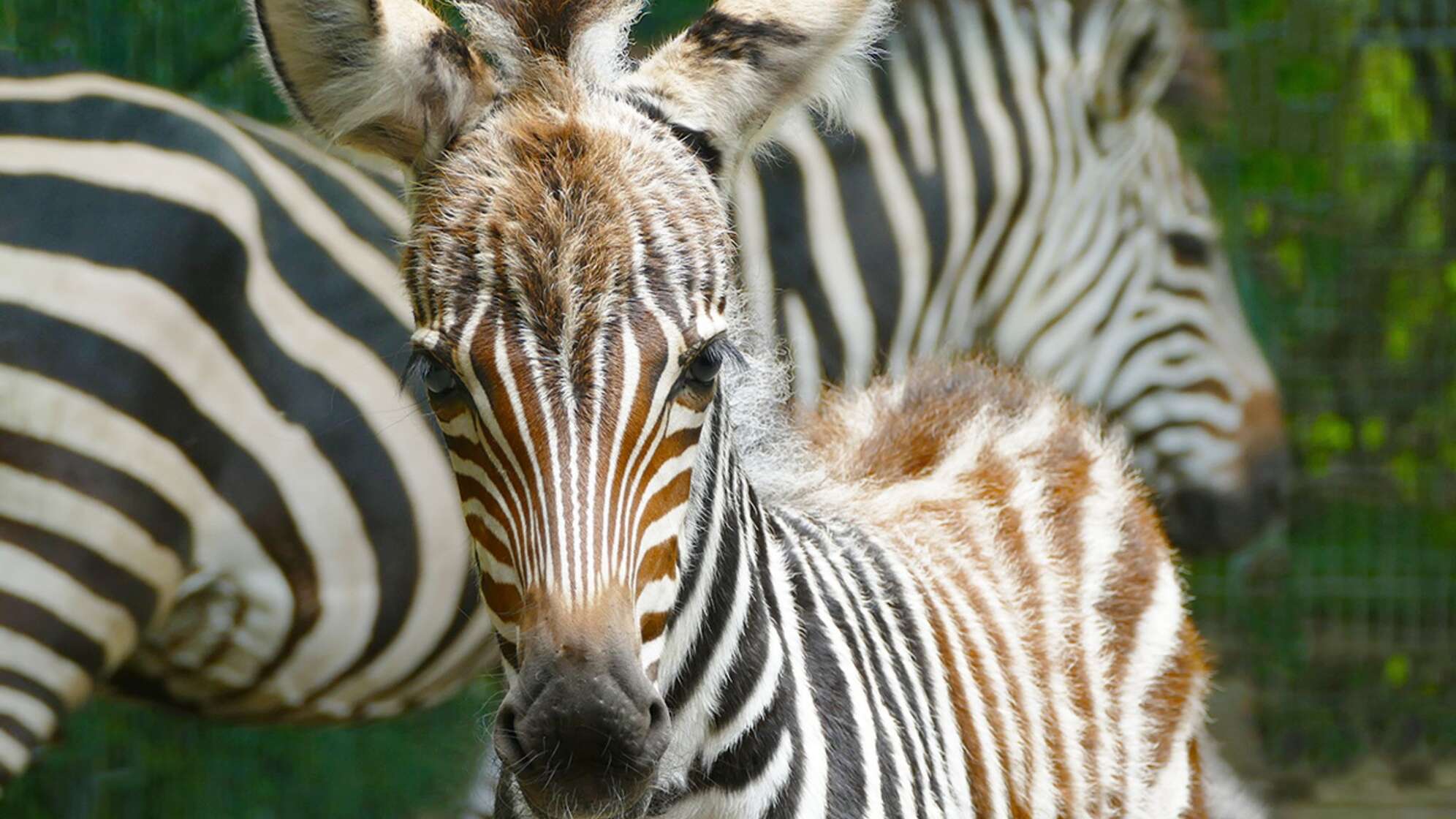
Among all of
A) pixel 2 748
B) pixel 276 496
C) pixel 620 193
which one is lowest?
pixel 2 748

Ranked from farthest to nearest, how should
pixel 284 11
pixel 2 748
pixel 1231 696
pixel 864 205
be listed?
pixel 1231 696
pixel 864 205
pixel 2 748
pixel 284 11

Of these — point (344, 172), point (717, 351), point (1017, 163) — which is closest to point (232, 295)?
point (344, 172)

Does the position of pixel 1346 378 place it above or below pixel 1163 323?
below

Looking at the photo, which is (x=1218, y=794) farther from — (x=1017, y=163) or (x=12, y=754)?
(x=12, y=754)

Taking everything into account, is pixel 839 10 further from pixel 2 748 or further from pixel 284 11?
pixel 2 748

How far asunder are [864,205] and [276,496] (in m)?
2.54

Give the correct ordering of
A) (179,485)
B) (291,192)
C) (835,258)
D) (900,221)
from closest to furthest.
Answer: (179,485), (291,192), (835,258), (900,221)

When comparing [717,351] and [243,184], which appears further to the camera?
[243,184]

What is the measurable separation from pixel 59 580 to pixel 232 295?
0.92 metres

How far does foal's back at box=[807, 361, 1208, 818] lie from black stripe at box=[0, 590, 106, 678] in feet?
6.68

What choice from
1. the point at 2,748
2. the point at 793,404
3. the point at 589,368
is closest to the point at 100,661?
the point at 2,748

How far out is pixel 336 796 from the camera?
260 inches

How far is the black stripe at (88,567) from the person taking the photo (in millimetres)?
4246

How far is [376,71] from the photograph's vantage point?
2.95 m
